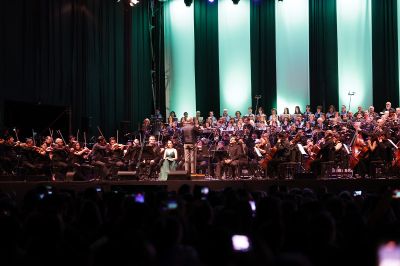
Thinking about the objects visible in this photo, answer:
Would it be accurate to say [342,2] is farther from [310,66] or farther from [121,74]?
[121,74]

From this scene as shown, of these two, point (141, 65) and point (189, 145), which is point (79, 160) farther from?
point (141, 65)

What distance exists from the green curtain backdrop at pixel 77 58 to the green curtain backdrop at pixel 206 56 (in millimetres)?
2213

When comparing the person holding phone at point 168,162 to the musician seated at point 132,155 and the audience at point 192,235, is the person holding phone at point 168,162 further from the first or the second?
the audience at point 192,235

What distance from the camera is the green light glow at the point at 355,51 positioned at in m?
22.8

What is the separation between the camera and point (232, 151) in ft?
53.9

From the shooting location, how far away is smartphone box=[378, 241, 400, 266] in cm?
325

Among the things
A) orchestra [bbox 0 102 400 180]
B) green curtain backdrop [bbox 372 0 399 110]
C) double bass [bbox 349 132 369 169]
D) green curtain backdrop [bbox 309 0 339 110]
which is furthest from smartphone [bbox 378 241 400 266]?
green curtain backdrop [bbox 309 0 339 110]

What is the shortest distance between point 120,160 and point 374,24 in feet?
39.3

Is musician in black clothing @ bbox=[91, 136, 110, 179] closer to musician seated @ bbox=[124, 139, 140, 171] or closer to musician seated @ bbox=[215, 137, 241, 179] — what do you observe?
musician seated @ bbox=[124, 139, 140, 171]

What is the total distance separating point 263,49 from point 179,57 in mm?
3677

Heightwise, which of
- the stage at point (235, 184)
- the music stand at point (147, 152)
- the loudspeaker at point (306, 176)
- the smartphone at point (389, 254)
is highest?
the music stand at point (147, 152)

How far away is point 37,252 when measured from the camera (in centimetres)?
403

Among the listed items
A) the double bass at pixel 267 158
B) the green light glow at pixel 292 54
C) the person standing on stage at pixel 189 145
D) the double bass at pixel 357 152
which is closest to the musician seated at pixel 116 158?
the person standing on stage at pixel 189 145

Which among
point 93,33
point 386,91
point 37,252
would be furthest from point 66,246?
point 386,91
